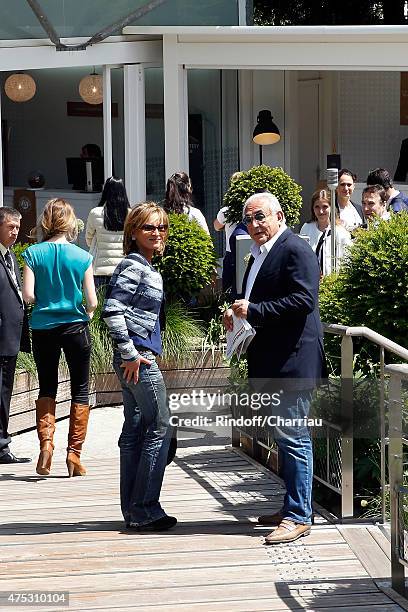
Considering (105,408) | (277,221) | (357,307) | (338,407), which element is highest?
(277,221)

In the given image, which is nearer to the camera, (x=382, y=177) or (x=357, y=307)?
(x=357, y=307)

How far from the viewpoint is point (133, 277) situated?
20.6 ft

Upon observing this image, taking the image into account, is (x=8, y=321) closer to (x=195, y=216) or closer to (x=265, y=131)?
(x=195, y=216)

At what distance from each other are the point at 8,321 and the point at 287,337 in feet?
8.60

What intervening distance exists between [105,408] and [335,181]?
2749 millimetres

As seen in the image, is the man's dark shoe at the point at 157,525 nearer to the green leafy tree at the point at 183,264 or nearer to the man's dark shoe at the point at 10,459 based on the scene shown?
the man's dark shoe at the point at 10,459

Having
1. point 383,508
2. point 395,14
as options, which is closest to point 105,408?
point 383,508

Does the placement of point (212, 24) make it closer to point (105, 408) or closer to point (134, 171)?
point (134, 171)

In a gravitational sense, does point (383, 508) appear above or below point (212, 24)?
below

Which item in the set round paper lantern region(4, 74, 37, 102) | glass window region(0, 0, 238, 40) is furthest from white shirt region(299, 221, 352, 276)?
round paper lantern region(4, 74, 37, 102)

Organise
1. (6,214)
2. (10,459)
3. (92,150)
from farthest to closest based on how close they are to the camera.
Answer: (92,150) → (10,459) → (6,214)

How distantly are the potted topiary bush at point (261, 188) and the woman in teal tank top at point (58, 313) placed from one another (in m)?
2.91

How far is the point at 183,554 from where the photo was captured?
605 centimetres

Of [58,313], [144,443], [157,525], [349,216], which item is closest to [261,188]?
[349,216]
